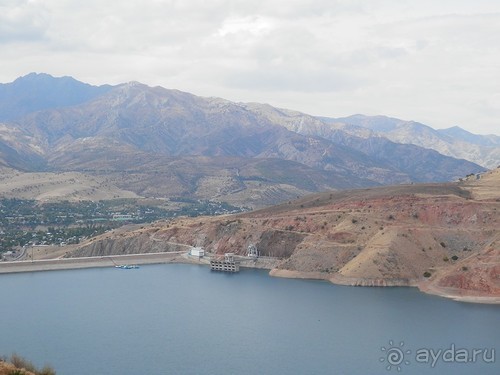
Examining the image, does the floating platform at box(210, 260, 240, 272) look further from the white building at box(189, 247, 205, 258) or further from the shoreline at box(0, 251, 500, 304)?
the white building at box(189, 247, 205, 258)

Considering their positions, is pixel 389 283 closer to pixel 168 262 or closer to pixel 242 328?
pixel 242 328

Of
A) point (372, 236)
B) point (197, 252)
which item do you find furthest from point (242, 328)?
point (197, 252)

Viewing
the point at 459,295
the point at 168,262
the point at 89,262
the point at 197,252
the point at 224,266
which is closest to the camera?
the point at 459,295

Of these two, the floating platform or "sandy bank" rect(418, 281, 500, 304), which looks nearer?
"sandy bank" rect(418, 281, 500, 304)

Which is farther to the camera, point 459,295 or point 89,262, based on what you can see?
point 89,262

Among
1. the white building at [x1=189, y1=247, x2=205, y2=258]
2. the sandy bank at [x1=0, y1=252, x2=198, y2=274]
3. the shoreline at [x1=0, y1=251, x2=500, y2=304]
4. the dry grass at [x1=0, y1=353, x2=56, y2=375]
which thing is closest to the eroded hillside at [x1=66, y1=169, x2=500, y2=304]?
the shoreline at [x1=0, y1=251, x2=500, y2=304]

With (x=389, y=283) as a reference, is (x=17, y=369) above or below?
above
